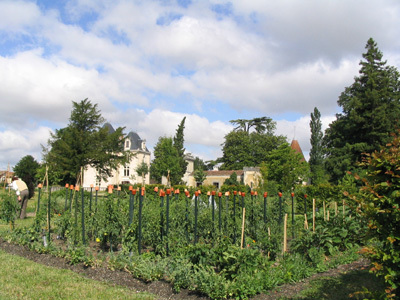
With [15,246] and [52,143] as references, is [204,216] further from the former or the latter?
[52,143]

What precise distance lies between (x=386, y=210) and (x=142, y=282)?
11.6 feet

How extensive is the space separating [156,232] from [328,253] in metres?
3.25

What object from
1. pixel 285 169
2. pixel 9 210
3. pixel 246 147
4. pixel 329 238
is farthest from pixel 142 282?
pixel 246 147

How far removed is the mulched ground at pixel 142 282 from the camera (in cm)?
441

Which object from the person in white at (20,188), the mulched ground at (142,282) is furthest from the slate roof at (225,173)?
the mulched ground at (142,282)

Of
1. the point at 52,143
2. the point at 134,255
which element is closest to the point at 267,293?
the point at 134,255

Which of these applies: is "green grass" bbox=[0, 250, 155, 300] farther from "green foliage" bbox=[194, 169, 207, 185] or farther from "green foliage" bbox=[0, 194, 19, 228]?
"green foliage" bbox=[194, 169, 207, 185]

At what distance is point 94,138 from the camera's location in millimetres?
30453

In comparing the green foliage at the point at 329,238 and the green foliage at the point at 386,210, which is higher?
the green foliage at the point at 386,210

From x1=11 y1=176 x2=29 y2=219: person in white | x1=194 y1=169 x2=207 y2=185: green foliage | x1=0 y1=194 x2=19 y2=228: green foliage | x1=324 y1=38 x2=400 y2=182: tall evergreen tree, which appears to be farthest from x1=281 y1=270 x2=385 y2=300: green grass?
x1=194 y1=169 x2=207 y2=185: green foliage

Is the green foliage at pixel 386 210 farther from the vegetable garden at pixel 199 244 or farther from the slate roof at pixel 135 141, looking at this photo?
the slate roof at pixel 135 141

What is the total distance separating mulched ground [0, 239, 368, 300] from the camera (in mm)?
4413

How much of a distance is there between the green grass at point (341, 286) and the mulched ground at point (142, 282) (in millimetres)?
123

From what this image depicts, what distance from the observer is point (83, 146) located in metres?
29.8
